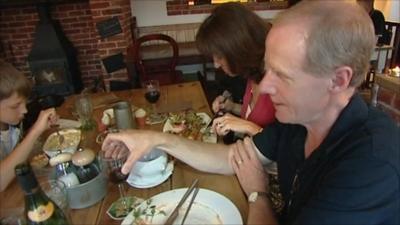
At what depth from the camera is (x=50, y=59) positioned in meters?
3.73

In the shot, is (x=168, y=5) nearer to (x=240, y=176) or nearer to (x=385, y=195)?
(x=240, y=176)

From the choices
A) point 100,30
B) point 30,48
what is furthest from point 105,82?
point 30,48

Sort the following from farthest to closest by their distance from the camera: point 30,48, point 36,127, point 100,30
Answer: point 30,48 → point 100,30 → point 36,127

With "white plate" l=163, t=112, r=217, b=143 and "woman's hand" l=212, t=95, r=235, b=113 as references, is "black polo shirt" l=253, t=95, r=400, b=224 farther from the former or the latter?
"woman's hand" l=212, t=95, r=235, b=113

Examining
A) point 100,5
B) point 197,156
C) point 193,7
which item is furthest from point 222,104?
point 193,7

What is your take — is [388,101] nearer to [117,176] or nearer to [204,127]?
[204,127]

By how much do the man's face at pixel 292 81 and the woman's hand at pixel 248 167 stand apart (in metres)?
0.25

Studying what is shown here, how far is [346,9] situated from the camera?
0.77 meters

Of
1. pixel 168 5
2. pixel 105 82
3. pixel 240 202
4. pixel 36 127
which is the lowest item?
pixel 105 82

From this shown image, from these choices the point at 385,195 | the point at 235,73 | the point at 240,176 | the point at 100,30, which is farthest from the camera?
the point at 100,30

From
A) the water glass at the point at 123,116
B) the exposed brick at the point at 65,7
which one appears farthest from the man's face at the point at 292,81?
the exposed brick at the point at 65,7

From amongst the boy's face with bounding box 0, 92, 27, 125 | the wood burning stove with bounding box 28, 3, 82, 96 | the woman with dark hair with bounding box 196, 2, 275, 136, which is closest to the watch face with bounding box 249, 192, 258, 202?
the woman with dark hair with bounding box 196, 2, 275, 136

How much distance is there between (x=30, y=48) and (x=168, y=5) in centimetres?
194

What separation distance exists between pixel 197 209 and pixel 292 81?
0.45 meters
